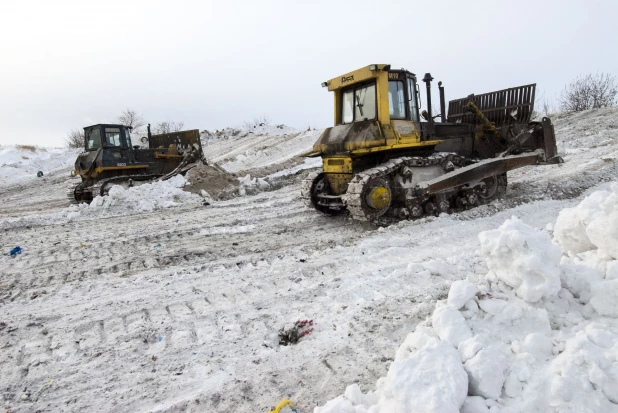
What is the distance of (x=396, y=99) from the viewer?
717cm

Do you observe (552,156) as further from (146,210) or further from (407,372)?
(146,210)

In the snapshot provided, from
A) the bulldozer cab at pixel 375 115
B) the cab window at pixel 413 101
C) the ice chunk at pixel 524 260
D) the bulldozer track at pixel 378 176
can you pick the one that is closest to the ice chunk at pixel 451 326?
the ice chunk at pixel 524 260

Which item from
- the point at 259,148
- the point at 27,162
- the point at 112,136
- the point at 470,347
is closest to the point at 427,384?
the point at 470,347

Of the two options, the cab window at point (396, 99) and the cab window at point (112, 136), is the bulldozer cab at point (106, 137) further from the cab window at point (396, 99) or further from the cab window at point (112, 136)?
the cab window at point (396, 99)

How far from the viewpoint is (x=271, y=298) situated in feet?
13.2

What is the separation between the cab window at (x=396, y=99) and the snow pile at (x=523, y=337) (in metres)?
4.03

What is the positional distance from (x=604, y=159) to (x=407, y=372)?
1003cm

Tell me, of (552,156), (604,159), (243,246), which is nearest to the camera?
(243,246)

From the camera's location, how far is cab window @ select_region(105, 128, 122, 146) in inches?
504

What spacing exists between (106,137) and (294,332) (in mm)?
11679

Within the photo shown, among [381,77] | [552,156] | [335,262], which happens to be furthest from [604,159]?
[335,262]

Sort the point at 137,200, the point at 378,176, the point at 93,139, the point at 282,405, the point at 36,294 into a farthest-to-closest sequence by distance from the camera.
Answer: the point at 93,139 < the point at 137,200 < the point at 378,176 < the point at 36,294 < the point at 282,405

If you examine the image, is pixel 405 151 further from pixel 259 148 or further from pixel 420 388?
pixel 259 148

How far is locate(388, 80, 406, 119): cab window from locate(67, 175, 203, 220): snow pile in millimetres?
5842
